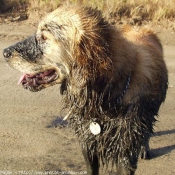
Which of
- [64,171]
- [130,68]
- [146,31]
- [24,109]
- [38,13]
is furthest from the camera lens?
[38,13]

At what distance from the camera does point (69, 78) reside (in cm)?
359

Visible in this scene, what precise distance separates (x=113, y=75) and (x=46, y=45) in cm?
60

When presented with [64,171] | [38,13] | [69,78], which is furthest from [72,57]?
[38,13]

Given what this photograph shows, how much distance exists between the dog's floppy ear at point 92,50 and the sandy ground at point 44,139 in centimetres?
189

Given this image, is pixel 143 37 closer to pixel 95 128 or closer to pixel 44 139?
pixel 95 128

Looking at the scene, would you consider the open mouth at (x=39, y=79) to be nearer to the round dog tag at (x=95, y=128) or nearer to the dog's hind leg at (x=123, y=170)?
the round dog tag at (x=95, y=128)

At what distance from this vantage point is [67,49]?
348 cm

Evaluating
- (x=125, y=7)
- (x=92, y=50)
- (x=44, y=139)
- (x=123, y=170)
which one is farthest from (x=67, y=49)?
(x=125, y=7)

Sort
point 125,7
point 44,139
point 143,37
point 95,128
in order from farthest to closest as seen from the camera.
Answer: point 125,7 < point 44,139 < point 143,37 < point 95,128

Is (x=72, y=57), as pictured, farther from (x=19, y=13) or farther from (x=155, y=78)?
(x=19, y=13)

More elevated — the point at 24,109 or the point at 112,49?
the point at 112,49

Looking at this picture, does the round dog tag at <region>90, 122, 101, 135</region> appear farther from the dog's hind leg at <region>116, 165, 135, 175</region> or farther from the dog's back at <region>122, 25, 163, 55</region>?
the dog's back at <region>122, 25, 163, 55</region>

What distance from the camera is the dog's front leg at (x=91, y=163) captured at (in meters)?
4.54

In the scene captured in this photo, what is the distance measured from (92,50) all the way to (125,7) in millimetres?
9425
